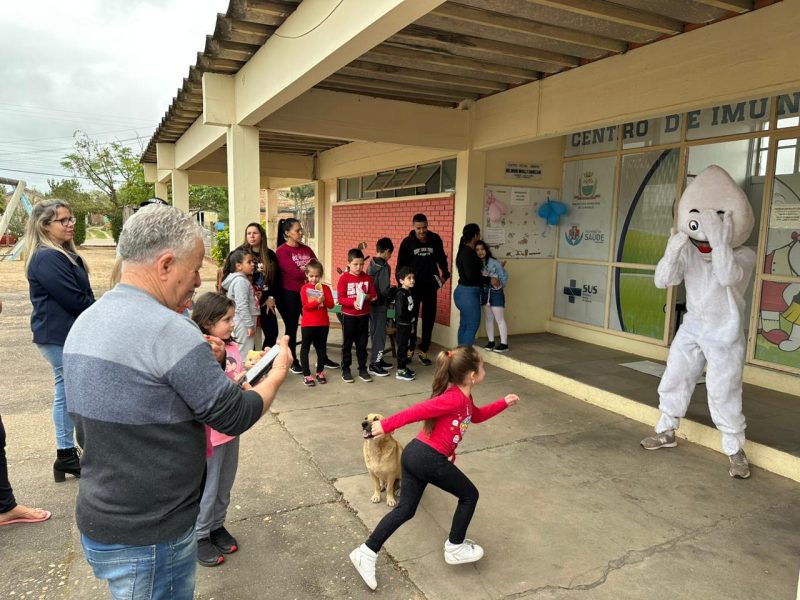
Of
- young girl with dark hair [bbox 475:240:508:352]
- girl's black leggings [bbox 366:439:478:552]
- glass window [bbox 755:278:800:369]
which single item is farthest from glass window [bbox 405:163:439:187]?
girl's black leggings [bbox 366:439:478:552]

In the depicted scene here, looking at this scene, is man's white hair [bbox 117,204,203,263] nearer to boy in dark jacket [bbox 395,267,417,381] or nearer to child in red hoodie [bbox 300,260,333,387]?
child in red hoodie [bbox 300,260,333,387]

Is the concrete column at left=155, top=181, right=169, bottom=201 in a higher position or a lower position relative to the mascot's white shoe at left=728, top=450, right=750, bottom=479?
higher

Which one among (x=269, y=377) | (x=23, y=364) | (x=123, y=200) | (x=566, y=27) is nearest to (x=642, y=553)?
(x=269, y=377)

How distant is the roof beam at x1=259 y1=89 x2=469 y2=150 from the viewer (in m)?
6.53

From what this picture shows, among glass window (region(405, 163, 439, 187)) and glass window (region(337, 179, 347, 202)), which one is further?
glass window (region(337, 179, 347, 202))

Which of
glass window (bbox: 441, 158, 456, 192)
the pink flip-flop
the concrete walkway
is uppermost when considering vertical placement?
glass window (bbox: 441, 158, 456, 192)

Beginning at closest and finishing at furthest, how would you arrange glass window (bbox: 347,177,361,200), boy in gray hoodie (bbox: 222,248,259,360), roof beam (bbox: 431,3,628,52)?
roof beam (bbox: 431,3,628,52)
boy in gray hoodie (bbox: 222,248,259,360)
glass window (bbox: 347,177,361,200)

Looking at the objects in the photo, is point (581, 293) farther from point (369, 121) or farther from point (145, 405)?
point (145, 405)

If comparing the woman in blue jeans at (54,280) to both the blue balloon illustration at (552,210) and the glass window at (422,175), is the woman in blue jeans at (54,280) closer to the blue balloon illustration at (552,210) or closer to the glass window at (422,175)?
the glass window at (422,175)

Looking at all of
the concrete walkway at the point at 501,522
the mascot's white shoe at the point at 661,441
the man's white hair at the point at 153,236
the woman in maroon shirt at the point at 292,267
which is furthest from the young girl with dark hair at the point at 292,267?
the man's white hair at the point at 153,236

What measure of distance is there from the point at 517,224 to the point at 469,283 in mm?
1709

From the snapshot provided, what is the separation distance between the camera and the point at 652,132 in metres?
6.76

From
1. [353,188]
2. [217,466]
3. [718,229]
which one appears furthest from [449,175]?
[217,466]

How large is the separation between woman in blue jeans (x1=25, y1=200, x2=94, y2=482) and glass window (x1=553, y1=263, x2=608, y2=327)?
621 centimetres
